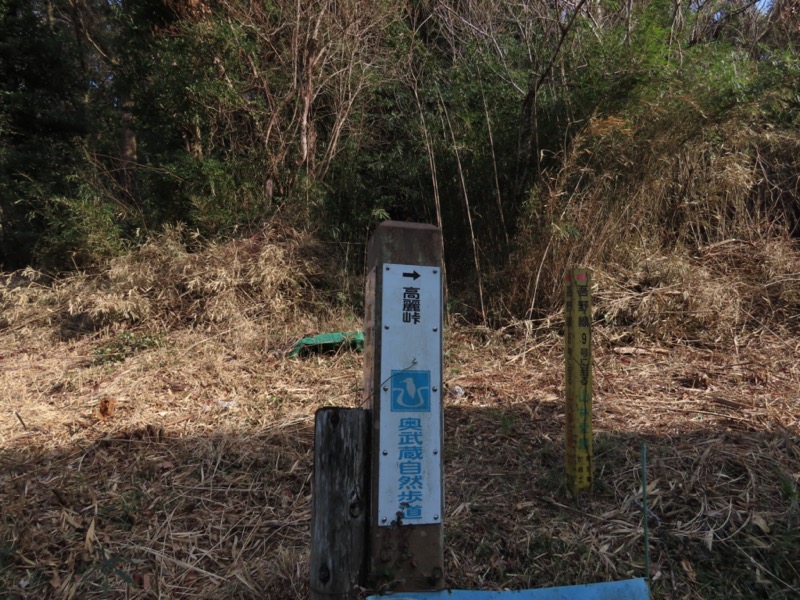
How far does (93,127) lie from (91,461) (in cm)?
806

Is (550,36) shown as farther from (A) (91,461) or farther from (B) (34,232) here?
(B) (34,232)

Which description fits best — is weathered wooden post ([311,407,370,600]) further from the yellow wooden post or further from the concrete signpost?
the yellow wooden post

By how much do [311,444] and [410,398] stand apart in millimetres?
1533

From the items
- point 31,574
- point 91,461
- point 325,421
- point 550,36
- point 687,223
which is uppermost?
point 550,36

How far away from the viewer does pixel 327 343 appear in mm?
4645

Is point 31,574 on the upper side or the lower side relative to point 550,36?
lower

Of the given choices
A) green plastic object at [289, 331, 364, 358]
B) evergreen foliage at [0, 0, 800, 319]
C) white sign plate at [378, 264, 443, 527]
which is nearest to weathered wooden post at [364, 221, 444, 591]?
white sign plate at [378, 264, 443, 527]

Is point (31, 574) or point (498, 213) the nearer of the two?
point (31, 574)

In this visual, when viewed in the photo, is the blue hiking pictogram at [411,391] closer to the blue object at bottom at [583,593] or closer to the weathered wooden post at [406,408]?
the weathered wooden post at [406,408]

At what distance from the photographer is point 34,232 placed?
324 inches

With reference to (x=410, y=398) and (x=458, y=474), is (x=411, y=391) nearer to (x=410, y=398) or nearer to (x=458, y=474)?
(x=410, y=398)

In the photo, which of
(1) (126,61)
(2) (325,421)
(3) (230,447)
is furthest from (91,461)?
(1) (126,61)

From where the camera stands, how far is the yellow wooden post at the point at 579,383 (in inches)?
93.1

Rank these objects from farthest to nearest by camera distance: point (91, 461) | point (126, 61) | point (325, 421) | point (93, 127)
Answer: point (93, 127) → point (126, 61) → point (91, 461) → point (325, 421)
